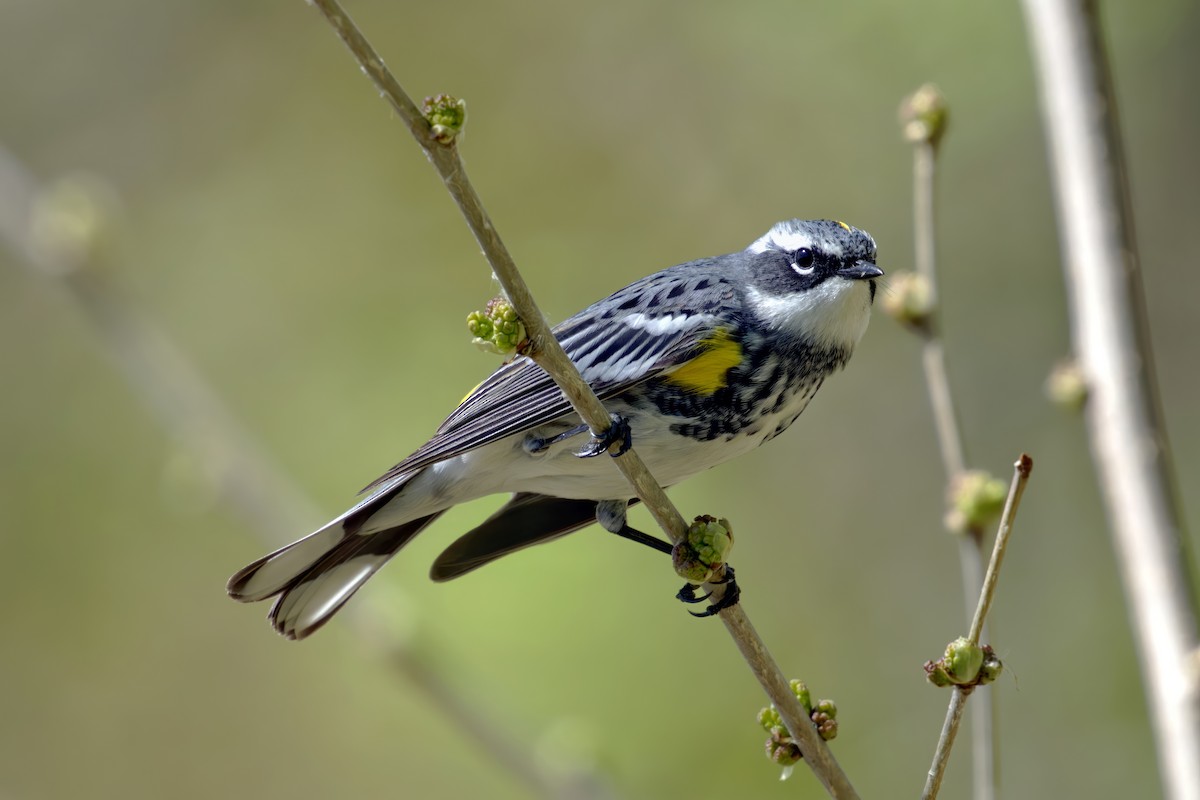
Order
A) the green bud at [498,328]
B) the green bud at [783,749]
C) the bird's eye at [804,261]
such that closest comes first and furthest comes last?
the green bud at [498,328] < the green bud at [783,749] < the bird's eye at [804,261]

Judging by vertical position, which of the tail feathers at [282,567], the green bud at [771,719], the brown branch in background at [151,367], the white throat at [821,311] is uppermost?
the brown branch in background at [151,367]

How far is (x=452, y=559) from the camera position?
129 inches

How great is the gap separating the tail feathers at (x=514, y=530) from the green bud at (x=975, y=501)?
1125 millimetres

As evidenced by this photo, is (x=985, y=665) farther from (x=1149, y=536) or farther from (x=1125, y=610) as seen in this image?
(x=1125, y=610)

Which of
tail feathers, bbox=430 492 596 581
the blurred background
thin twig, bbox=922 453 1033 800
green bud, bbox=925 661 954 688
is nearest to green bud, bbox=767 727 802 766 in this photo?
thin twig, bbox=922 453 1033 800

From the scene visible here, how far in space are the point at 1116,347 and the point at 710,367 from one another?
92 centimetres

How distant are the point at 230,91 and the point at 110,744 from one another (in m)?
Result: 3.82

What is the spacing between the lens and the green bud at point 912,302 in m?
2.71

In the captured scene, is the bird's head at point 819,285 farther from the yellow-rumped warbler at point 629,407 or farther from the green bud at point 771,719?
the green bud at point 771,719

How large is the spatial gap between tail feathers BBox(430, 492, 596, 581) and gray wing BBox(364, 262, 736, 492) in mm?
318

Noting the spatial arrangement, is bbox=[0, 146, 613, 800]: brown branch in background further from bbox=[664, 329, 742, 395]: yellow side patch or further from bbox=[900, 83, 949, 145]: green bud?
bbox=[900, 83, 949, 145]: green bud

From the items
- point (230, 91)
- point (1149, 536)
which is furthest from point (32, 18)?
point (1149, 536)

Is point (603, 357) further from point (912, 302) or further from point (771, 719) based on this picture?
point (771, 719)

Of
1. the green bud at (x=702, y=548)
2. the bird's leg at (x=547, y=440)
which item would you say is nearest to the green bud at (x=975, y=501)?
the green bud at (x=702, y=548)
